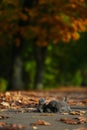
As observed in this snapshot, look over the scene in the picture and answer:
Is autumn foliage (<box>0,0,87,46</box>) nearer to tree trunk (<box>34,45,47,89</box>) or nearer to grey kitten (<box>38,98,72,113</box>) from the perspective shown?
tree trunk (<box>34,45,47,89</box>)

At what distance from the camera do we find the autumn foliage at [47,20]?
32400 mm

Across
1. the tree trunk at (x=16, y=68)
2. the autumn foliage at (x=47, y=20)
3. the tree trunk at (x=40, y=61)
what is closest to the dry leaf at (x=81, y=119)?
the autumn foliage at (x=47, y=20)

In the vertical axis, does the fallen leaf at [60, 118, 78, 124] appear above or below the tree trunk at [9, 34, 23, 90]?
below

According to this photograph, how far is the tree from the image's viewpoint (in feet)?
107

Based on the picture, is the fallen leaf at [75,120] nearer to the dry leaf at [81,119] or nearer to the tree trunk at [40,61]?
the dry leaf at [81,119]

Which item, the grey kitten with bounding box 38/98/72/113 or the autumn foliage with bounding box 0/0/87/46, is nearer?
the grey kitten with bounding box 38/98/72/113

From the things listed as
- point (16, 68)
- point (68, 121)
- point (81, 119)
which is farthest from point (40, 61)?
point (68, 121)

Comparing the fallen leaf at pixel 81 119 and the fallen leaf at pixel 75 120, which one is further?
the fallen leaf at pixel 81 119

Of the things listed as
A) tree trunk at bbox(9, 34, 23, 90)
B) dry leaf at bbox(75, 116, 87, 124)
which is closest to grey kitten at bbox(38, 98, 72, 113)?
dry leaf at bbox(75, 116, 87, 124)

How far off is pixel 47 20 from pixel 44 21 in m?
0.19

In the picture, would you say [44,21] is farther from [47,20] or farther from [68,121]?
[68,121]

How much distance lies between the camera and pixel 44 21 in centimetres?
3422

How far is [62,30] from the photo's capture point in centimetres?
3409

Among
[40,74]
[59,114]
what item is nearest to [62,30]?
[40,74]
